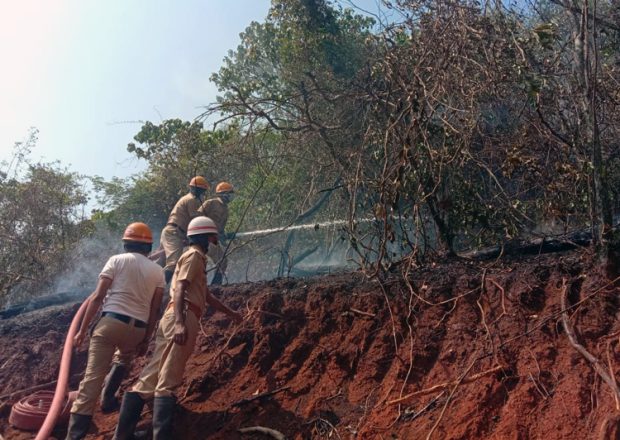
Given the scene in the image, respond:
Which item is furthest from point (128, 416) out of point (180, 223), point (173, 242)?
point (180, 223)

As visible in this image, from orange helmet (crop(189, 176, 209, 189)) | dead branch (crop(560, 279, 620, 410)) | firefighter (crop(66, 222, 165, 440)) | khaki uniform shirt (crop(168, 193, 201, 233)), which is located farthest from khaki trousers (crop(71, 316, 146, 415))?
dead branch (crop(560, 279, 620, 410))

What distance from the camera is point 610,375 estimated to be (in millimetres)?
3986

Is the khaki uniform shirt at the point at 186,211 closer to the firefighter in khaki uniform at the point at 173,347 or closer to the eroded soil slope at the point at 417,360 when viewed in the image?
the eroded soil slope at the point at 417,360

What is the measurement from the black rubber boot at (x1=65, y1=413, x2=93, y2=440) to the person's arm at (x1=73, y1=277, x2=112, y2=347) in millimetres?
675

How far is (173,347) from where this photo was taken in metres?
5.05

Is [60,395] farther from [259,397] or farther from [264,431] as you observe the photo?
[264,431]

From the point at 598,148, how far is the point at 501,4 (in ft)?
7.92

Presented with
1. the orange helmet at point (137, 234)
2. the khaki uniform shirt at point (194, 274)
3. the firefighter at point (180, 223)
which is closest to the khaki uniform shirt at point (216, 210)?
the firefighter at point (180, 223)

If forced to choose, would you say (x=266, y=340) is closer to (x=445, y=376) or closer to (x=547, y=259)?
(x=445, y=376)

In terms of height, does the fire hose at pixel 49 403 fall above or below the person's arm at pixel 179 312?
below

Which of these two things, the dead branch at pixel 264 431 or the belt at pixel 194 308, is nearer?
the dead branch at pixel 264 431

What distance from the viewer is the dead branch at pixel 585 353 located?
152 inches

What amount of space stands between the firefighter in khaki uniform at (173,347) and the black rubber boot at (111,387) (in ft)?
2.88

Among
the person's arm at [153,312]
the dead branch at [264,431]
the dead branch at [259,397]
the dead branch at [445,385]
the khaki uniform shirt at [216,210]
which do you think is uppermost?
the khaki uniform shirt at [216,210]
